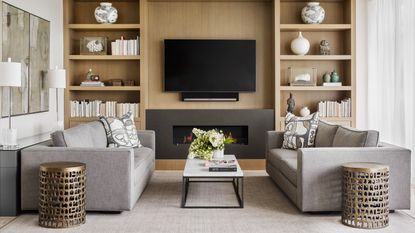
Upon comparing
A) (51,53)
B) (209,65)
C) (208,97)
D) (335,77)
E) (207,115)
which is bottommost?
(207,115)

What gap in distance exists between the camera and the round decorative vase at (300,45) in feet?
25.6

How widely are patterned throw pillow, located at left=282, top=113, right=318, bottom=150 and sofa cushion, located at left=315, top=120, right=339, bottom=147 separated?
8 cm

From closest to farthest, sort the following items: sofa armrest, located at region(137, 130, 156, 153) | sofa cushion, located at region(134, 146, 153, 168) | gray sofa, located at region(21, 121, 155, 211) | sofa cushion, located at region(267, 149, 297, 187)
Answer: gray sofa, located at region(21, 121, 155, 211) < sofa cushion, located at region(267, 149, 297, 187) < sofa cushion, located at region(134, 146, 153, 168) < sofa armrest, located at region(137, 130, 156, 153)

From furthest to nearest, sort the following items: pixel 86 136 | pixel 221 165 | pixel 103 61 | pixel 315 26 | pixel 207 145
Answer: pixel 103 61 < pixel 315 26 < pixel 207 145 < pixel 86 136 < pixel 221 165

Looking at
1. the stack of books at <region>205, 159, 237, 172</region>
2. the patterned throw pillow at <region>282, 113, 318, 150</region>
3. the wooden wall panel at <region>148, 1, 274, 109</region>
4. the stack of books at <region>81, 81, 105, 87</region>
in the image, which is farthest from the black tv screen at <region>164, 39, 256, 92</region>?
the stack of books at <region>205, 159, 237, 172</region>

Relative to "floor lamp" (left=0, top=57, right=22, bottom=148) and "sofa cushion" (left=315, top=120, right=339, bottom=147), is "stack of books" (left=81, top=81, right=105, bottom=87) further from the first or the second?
"sofa cushion" (left=315, top=120, right=339, bottom=147)

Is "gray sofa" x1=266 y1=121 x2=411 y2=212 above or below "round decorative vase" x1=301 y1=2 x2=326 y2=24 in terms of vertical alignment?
below

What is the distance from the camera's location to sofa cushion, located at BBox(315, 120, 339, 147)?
5.94 m

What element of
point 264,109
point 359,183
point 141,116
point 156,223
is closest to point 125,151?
point 156,223

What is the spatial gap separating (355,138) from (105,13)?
4388 mm

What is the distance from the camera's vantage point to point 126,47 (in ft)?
25.6

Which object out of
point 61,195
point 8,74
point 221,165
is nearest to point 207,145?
point 221,165

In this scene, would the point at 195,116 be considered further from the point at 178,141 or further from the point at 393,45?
the point at 393,45

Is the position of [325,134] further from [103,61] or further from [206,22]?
[103,61]
